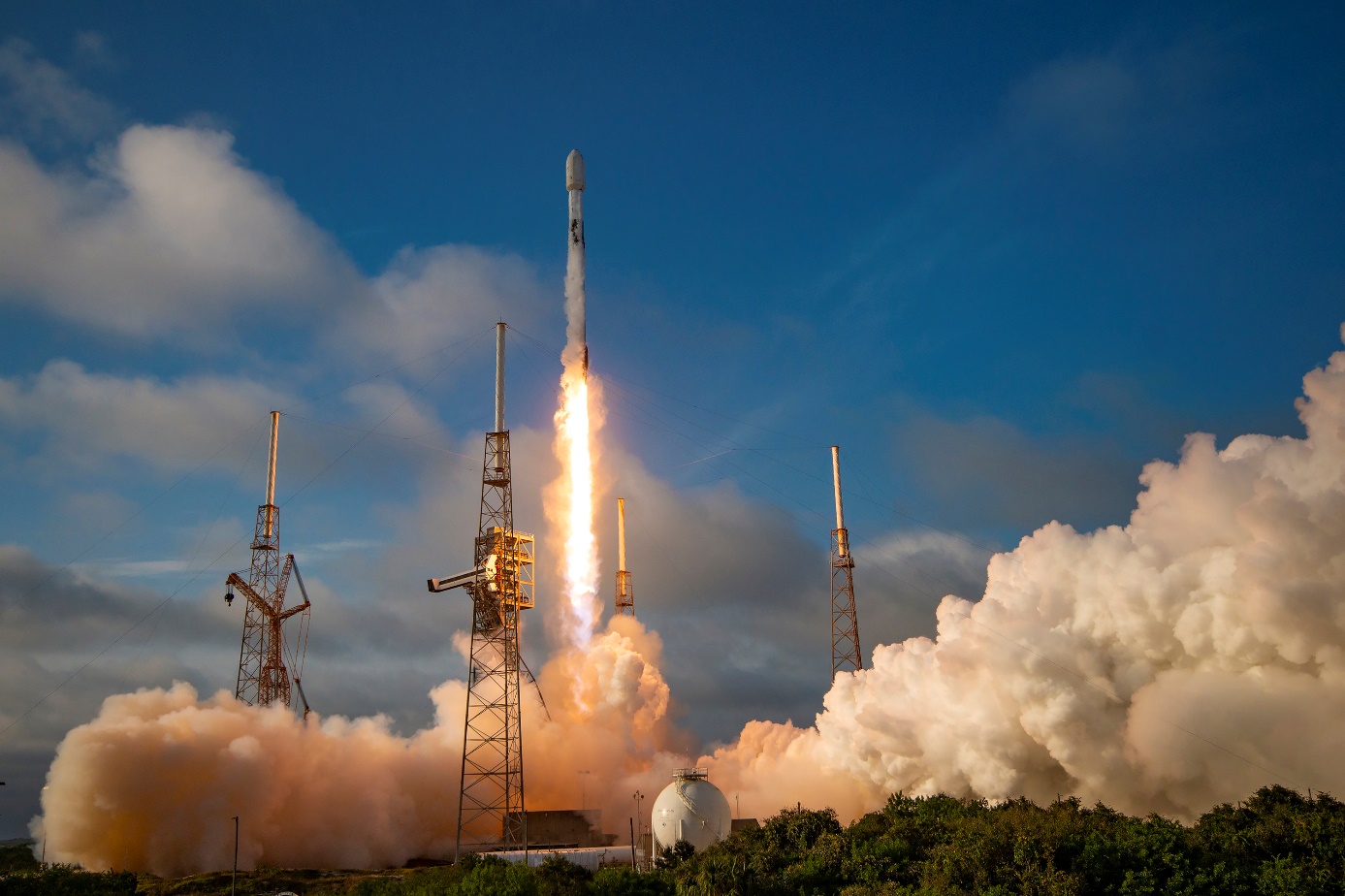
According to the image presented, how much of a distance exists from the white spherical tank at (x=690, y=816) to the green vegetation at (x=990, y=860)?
18.4ft

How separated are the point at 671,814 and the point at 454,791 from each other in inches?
1074

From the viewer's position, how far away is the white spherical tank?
59.9 m

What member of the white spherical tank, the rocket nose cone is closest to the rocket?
the rocket nose cone

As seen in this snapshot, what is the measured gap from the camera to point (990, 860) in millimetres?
40656

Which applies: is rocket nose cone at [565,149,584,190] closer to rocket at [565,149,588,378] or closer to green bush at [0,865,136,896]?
rocket at [565,149,588,378]

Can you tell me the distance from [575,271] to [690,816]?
108ft

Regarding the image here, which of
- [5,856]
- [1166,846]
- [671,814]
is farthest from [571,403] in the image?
[5,856]

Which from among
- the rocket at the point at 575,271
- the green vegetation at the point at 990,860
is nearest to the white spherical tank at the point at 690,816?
the green vegetation at the point at 990,860

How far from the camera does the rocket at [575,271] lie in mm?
71375

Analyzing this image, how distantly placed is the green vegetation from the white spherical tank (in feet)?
18.4

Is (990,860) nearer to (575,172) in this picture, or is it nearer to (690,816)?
(690,816)

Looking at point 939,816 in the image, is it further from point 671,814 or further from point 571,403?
point 571,403

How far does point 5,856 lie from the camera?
119312mm

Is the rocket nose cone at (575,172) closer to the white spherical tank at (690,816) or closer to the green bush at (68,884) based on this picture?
the white spherical tank at (690,816)
